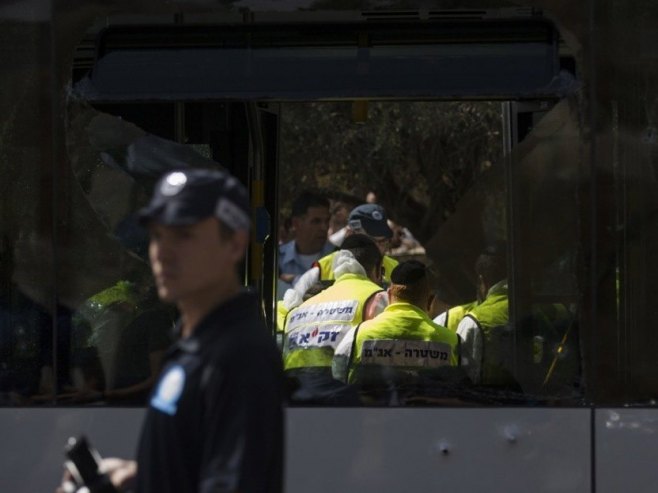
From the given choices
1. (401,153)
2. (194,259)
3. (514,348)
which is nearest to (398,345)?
(514,348)

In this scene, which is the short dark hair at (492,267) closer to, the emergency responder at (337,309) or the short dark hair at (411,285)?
the short dark hair at (411,285)

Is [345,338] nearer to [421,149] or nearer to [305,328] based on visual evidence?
[305,328]

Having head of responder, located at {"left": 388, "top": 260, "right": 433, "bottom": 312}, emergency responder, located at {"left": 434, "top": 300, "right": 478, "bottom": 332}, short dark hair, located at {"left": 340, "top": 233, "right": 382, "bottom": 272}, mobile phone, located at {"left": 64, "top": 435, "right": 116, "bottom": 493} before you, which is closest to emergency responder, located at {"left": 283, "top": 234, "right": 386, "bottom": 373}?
short dark hair, located at {"left": 340, "top": 233, "right": 382, "bottom": 272}

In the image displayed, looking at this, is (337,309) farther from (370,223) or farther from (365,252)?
(370,223)

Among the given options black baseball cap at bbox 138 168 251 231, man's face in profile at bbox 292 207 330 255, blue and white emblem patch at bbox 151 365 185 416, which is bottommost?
blue and white emblem patch at bbox 151 365 185 416

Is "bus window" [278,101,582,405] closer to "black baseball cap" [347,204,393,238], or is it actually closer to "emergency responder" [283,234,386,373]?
"emergency responder" [283,234,386,373]

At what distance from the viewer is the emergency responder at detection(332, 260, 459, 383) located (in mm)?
5266

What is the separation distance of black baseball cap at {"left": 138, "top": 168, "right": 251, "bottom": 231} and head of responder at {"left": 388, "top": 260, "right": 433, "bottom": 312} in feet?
9.99

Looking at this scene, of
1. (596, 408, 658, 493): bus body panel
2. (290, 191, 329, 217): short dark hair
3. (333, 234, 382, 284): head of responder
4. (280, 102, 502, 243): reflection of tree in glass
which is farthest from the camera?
(280, 102, 502, 243): reflection of tree in glass

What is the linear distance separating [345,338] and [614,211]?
1166 mm

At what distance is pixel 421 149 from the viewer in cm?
1612

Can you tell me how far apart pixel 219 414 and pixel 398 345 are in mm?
2618

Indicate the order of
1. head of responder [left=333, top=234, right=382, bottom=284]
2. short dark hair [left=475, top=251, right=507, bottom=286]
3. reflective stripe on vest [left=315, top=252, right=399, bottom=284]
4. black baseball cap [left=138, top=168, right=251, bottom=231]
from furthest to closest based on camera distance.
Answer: reflective stripe on vest [left=315, top=252, right=399, bottom=284] → head of responder [left=333, top=234, right=382, bottom=284] → short dark hair [left=475, top=251, right=507, bottom=286] → black baseball cap [left=138, top=168, right=251, bottom=231]

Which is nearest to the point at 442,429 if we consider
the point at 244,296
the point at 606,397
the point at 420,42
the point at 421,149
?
the point at 606,397
